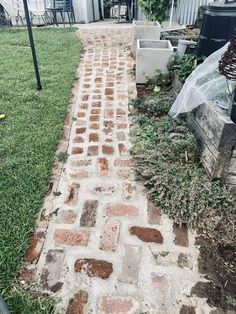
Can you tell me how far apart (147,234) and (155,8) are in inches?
218

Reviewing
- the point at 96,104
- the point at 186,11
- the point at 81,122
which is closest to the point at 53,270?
the point at 81,122

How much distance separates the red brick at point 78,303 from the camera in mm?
1661

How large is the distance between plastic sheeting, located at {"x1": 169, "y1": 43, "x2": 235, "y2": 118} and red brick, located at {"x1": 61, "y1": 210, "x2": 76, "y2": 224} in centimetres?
152

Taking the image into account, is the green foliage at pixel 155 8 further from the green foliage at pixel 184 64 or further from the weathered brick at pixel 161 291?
the weathered brick at pixel 161 291

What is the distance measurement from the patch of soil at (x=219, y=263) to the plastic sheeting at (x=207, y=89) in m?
1.04

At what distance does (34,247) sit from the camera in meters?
2.04

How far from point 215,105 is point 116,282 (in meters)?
1.67

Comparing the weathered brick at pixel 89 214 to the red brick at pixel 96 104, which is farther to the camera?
the red brick at pixel 96 104

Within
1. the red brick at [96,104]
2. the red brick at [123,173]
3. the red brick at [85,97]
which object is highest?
the red brick at [85,97]

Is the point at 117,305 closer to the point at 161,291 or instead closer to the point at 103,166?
the point at 161,291

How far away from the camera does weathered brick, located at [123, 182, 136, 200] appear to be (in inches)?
97.9

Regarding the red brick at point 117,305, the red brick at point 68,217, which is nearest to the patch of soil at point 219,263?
the red brick at point 117,305

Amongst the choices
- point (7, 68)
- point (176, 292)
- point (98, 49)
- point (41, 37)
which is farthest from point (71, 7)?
point (176, 292)

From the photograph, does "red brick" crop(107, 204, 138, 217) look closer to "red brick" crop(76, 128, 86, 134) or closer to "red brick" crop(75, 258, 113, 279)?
"red brick" crop(75, 258, 113, 279)
